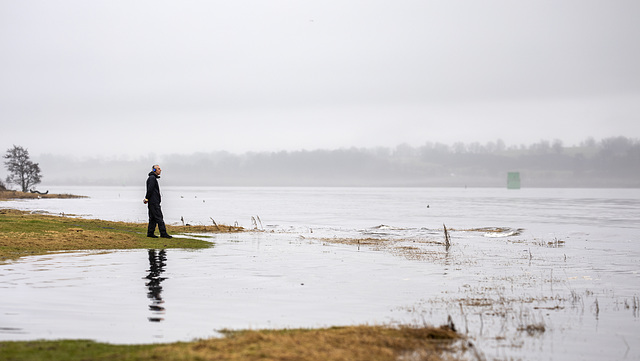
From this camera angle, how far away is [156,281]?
1667 centimetres

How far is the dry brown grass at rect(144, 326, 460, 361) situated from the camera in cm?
865

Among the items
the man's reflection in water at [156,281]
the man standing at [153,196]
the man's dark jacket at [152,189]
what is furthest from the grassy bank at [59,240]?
the man's reflection in water at [156,281]

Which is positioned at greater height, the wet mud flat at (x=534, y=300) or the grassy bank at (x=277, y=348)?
the grassy bank at (x=277, y=348)

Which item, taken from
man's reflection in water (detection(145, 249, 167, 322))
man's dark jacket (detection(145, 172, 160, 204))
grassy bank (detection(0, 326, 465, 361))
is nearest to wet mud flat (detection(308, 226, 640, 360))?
grassy bank (detection(0, 326, 465, 361))

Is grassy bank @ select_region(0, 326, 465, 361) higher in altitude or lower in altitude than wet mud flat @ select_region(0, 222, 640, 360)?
higher

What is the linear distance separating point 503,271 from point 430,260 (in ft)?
12.1

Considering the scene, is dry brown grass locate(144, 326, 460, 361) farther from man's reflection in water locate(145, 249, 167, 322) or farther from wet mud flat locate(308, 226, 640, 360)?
man's reflection in water locate(145, 249, 167, 322)

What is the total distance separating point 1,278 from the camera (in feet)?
53.5

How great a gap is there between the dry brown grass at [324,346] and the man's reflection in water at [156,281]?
2712 mm

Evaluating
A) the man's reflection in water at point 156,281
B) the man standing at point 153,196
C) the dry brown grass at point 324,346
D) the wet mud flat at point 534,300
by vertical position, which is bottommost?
the wet mud flat at point 534,300


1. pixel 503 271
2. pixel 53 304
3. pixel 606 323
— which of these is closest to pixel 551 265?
pixel 503 271

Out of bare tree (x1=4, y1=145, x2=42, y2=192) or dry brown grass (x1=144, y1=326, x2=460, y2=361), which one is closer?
dry brown grass (x1=144, y1=326, x2=460, y2=361)

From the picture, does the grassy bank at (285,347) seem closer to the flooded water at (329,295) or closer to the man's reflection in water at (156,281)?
the flooded water at (329,295)

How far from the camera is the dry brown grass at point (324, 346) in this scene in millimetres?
8648
